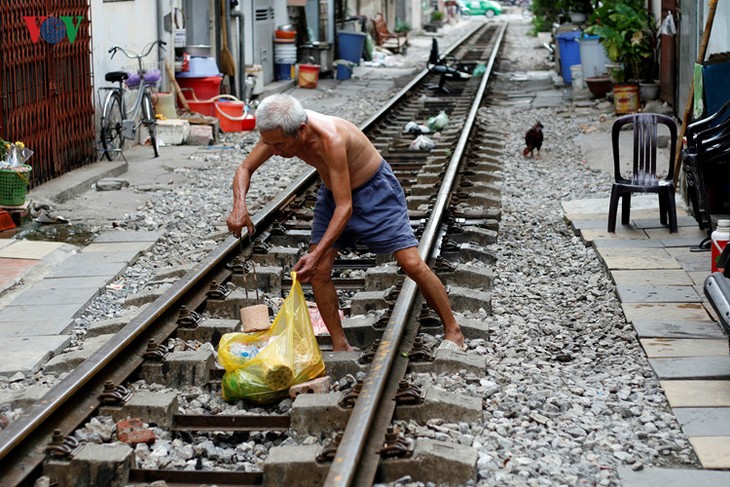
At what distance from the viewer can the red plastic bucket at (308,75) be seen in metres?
24.2

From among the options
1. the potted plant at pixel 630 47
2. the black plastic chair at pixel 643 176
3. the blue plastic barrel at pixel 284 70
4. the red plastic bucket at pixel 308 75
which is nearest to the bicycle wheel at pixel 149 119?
the black plastic chair at pixel 643 176

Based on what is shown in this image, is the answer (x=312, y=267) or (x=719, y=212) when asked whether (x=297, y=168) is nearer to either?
(x=719, y=212)

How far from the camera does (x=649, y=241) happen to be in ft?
30.6

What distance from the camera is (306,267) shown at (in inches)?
231

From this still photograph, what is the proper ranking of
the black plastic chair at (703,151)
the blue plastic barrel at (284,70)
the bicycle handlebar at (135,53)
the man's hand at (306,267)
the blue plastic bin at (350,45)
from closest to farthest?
the man's hand at (306,267)
the black plastic chair at (703,151)
the bicycle handlebar at (135,53)
the blue plastic barrel at (284,70)
the blue plastic bin at (350,45)

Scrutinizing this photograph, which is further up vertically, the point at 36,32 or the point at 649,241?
the point at 36,32

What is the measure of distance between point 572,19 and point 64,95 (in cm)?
1780

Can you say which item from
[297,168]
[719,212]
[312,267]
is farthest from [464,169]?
[312,267]

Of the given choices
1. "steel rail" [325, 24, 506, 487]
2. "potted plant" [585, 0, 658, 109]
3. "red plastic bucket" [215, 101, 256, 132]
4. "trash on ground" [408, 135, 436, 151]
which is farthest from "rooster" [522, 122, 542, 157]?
"steel rail" [325, 24, 506, 487]

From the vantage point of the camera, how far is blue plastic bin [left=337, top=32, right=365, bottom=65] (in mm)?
29875

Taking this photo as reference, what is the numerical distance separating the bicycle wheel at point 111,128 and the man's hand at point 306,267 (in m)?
8.40

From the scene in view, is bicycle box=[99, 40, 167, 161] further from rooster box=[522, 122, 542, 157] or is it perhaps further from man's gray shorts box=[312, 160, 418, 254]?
man's gray shorts box=[312, 160, 418, 254]

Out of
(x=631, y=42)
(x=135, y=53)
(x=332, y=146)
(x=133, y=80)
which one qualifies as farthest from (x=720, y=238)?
(x=631, y=42)

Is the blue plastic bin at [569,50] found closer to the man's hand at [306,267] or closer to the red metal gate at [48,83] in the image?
the red metal gate at [48,83]
